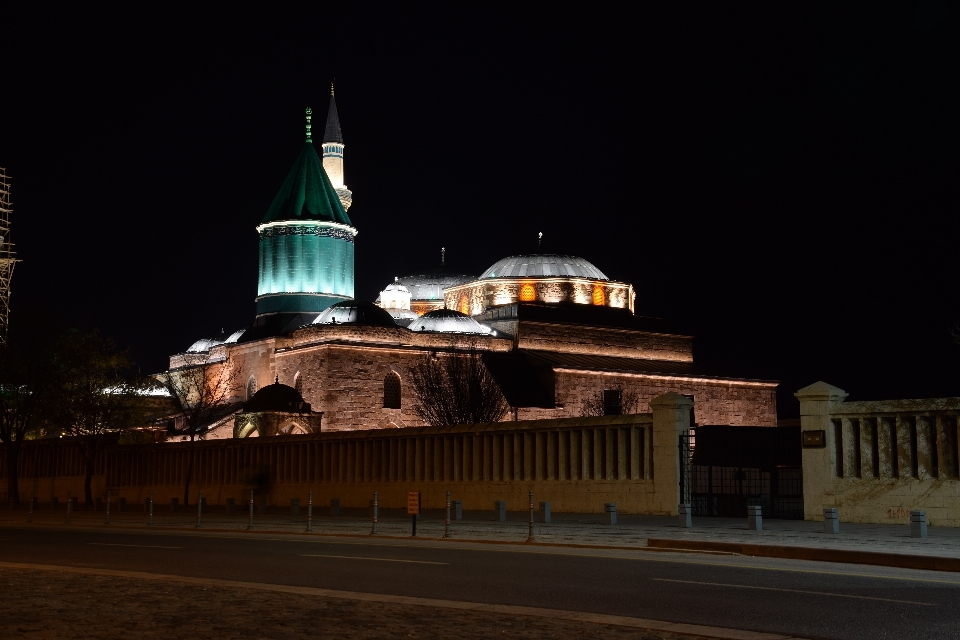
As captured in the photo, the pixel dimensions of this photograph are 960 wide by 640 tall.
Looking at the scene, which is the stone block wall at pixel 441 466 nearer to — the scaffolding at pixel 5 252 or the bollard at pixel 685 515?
the bollard at pixel 685 515

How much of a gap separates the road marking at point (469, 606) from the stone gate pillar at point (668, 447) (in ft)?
45.4

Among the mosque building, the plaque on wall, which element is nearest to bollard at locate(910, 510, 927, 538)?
the plaque on wall

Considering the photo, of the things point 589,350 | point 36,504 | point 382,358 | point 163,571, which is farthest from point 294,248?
point 163,571

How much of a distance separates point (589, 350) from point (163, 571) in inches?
2340

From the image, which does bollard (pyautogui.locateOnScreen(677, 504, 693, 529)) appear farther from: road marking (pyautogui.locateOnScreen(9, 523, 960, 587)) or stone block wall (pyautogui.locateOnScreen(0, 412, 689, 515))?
road marking (pyautogui.locateOnScreen(9, 523, 960, 587))

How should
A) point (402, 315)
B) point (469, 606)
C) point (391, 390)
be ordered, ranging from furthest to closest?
point (402, 315)
point (391, 390)
point (469, 606)

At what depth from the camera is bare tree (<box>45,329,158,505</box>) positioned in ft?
156

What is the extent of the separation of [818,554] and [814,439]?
8.35 meters

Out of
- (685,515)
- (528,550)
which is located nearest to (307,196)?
(685,515)

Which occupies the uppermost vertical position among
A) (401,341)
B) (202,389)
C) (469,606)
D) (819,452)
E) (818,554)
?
(401,341)

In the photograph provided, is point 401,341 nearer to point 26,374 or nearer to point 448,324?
point 448,324

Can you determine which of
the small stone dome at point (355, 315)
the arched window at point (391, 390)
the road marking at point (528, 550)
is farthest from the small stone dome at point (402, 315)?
the road marking at point (528, 550)

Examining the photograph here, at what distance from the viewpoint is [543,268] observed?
253 feet

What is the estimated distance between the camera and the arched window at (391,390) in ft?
208
